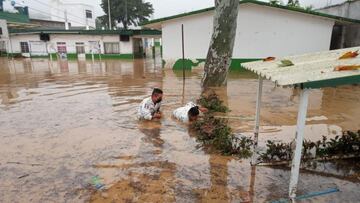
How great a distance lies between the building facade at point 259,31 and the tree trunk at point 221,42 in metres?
7.03

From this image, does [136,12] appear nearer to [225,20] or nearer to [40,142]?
[225,20]

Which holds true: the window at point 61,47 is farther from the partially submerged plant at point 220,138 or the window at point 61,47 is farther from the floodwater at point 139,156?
the partially submerged plant at point 220,138

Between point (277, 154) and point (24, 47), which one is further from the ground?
point (24, 47)

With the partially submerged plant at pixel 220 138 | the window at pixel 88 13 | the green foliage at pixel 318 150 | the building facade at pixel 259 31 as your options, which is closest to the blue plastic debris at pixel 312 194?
the green foliage at pixel 318 150

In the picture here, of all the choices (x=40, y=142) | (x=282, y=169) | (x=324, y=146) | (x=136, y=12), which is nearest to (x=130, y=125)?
(x=40, y=142)

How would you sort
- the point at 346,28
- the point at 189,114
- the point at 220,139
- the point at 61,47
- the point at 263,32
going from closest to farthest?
1. the point at 220,139
2. the point at 189,114
3. the point at 346,28
4. the point at 263,32
5. the point at 61,47

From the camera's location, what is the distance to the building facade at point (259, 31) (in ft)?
61.1

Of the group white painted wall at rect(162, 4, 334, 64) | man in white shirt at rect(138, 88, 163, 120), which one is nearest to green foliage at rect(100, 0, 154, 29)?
white painted wall at rect(162, 4, 334, 64)

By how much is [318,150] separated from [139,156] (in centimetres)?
312

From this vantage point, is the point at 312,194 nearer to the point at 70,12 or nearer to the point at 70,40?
the point at 70,40

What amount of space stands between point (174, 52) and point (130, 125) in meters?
13.9

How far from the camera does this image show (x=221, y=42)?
12.2 m

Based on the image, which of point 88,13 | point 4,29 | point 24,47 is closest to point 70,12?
point 88,13

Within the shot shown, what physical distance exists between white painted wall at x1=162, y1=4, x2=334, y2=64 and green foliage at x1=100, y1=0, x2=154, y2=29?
2709 cm
